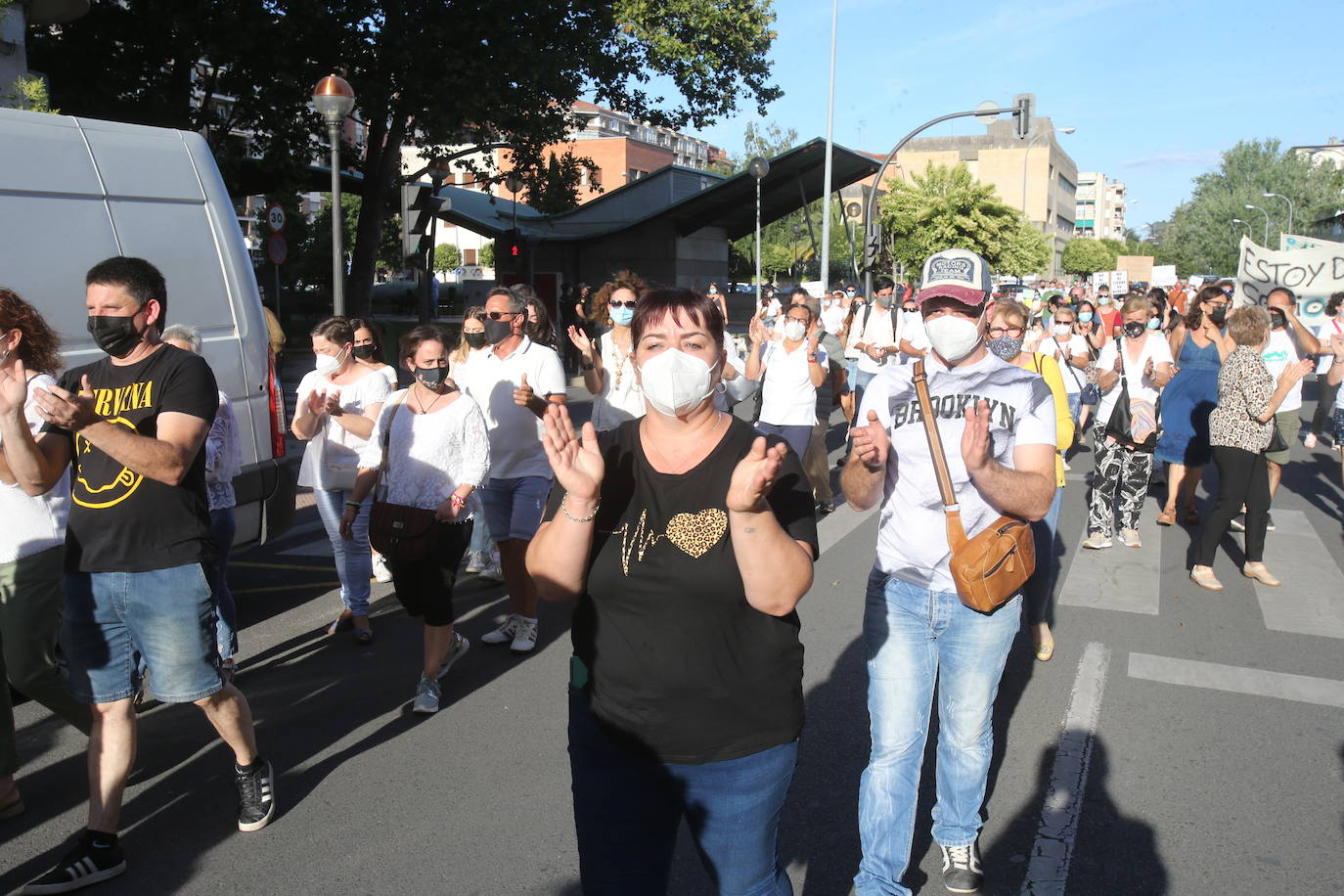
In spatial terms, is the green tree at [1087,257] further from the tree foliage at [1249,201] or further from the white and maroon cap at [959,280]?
the white and maroon cap at [959,280]

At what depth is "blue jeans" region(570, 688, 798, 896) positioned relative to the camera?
2.33 m

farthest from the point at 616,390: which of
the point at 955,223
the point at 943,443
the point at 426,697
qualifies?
the point at 955,223

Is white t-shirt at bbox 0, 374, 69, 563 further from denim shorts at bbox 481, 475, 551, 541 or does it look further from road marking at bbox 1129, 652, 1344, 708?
road marking at bbox 1129, 652, 1344, 708

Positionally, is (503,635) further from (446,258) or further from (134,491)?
(446,258)

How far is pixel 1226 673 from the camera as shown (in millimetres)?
5469

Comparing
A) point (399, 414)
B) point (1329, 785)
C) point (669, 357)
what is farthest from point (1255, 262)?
point (669, 357)

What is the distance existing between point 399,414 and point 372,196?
18.3 m

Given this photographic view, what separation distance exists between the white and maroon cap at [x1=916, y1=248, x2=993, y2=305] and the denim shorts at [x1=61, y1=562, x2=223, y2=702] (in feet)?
7.96

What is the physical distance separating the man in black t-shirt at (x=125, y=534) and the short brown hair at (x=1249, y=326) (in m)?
6.32

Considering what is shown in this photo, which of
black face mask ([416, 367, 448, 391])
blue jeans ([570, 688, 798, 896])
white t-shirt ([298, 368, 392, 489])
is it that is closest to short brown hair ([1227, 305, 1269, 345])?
black face mask ([416, 367, 448, 391])

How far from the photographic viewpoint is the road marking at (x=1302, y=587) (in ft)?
20.8

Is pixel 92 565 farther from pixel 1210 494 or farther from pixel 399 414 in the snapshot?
pixel 1210 494

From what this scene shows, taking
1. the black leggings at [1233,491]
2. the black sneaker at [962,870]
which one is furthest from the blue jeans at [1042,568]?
the black leggings at [1233,491]

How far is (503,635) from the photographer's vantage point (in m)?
5.83
